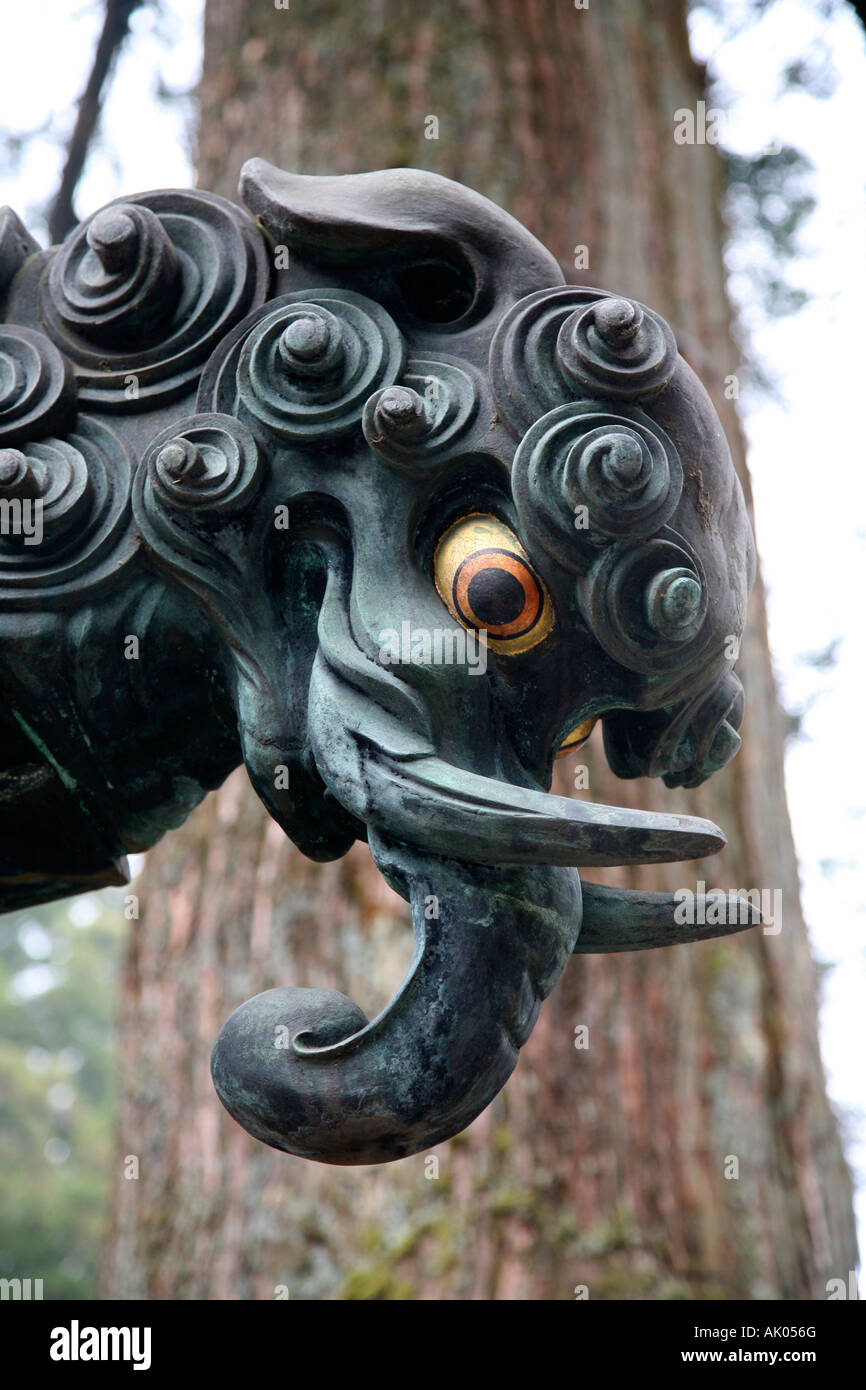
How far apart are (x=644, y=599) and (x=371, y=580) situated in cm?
18

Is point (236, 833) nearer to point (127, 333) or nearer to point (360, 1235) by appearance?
point (360, 1235)

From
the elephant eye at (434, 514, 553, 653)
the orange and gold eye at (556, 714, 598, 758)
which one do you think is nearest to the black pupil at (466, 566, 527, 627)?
the elephant eye at (434, 514, 553, 653)

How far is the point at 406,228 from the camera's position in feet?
3.23

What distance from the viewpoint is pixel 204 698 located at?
1035 millimetres

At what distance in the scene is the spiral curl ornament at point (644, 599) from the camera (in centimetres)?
90

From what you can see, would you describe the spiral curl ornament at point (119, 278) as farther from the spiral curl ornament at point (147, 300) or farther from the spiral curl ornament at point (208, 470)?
the spiral curl ornament at point (208, 470)

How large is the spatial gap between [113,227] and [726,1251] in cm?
234

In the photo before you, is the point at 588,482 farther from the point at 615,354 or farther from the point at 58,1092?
the point at 58,1092

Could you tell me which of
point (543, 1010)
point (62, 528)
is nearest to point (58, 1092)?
point (543, 1010)

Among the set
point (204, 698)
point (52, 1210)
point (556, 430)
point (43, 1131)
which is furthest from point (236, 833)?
point (43, 1131)

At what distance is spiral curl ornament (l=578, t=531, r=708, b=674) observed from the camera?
0.90 metres

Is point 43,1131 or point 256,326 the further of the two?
point 43,1131
